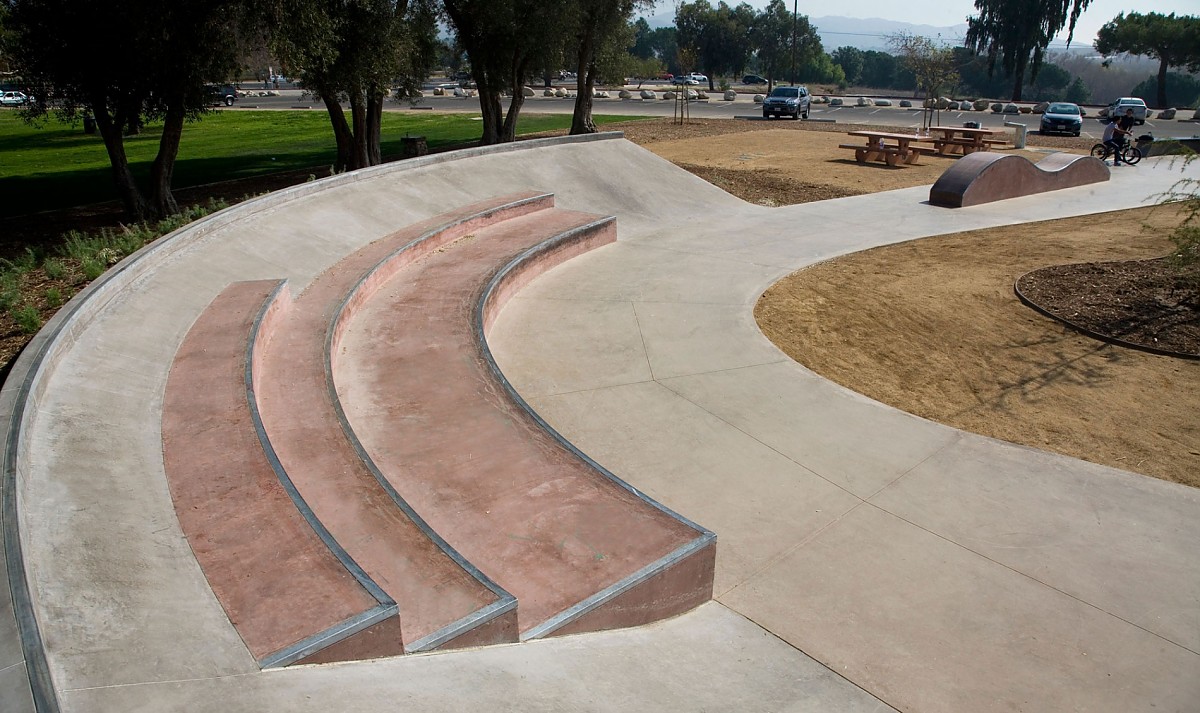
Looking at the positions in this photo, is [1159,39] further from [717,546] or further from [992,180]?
[717,546]

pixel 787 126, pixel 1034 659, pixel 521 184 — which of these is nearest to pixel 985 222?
pixel 521 184

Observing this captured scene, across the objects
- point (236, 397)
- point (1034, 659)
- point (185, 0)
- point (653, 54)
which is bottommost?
point (1034, 659)

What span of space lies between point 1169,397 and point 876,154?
663 inches

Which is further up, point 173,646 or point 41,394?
point 41,394

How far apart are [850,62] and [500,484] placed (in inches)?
5425

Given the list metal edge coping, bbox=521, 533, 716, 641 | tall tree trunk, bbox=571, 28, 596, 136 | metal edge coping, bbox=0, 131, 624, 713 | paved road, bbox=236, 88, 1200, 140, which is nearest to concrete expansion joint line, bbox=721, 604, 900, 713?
metal edge coping, bbox=521, 533, 716, 641

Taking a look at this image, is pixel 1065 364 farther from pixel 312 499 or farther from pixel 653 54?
pixel 653 54

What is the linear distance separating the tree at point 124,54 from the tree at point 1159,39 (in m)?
71.5

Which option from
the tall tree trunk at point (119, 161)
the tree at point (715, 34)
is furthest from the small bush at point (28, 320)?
the tree at point (715, 34)

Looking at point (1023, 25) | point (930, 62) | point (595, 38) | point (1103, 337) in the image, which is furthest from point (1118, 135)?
point (1023, 25)

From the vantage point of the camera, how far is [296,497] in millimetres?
4289

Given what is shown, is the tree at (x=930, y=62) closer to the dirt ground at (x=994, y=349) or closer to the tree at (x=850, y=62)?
the dirt ground at (x=994, y=349)

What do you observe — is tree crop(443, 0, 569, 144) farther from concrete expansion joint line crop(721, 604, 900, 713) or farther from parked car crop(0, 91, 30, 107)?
parked car crop(0, 91, 30, 107)

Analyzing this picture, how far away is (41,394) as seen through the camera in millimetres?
4953
